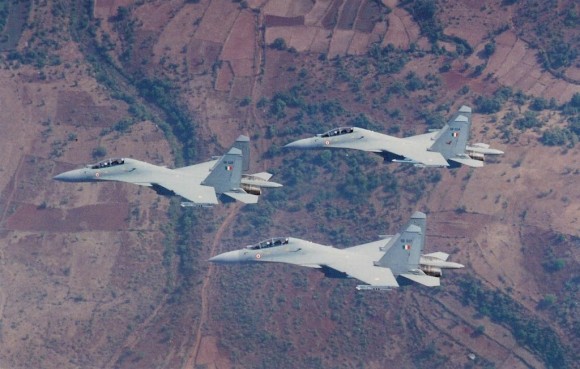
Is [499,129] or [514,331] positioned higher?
[499,129]

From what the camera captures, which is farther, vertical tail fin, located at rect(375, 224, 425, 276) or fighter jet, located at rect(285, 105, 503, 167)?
fighter jet, located at rect(285, 105, 503, 167)

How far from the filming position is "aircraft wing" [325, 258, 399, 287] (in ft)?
523

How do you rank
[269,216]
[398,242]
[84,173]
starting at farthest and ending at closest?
[269,216] < [84,173] < [398,242]

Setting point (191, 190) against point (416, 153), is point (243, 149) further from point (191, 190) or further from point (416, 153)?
point (416, 153)

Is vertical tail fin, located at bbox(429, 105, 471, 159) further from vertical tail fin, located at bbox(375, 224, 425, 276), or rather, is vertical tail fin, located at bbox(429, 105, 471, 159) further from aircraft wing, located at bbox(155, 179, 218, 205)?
aircraft wing, located at bbox(155, 179, 218, 205)

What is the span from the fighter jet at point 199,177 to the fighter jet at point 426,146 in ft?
37.5

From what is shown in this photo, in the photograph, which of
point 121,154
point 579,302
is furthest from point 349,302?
point 121,154

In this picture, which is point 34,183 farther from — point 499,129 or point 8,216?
point 499,129

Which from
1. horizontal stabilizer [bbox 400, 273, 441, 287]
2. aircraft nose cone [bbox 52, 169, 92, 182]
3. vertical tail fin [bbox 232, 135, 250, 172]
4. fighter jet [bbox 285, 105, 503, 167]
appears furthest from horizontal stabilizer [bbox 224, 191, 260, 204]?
horizontal stabilizer [bbox 400, 273, 441, 287]

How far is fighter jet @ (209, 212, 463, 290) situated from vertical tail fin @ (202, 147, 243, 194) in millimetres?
10341

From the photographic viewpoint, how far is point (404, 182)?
190625mm

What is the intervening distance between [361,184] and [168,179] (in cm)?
3199

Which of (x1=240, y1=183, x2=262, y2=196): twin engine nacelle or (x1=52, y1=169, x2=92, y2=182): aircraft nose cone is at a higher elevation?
(x1=240, y1=183, x2=262, y2=196): twin engine nacelle

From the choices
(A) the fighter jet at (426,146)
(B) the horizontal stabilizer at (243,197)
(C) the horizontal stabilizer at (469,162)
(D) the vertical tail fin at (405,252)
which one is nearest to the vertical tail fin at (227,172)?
(B) the horizontal stabilizer at (243,197)
